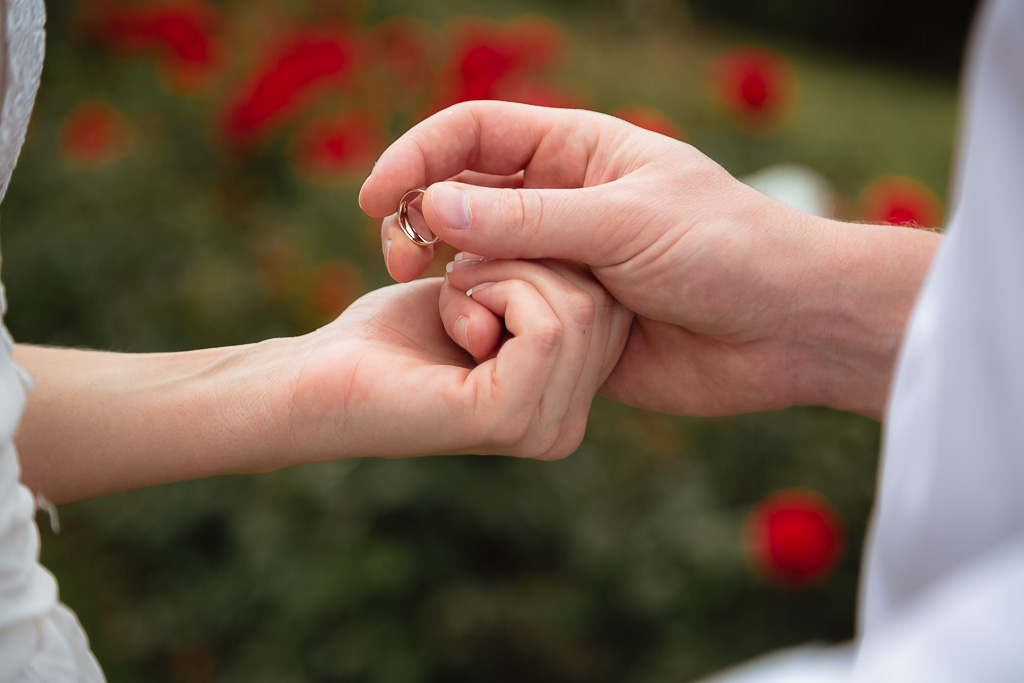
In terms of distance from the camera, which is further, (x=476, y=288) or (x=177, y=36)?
(x=177, y=36)

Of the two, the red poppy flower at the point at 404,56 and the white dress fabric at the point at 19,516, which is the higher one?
the red poppy flower at the point at 404,56

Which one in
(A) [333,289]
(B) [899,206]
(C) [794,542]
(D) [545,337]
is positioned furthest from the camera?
(B) [899,206]

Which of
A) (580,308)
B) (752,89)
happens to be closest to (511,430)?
(580,308)

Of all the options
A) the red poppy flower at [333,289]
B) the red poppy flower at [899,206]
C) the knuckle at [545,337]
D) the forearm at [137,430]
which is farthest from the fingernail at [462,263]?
the red poppy flower at [899,206]

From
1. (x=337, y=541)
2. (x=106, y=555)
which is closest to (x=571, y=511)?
(x=337, y=541)

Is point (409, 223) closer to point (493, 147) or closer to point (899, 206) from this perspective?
point (493, 147)

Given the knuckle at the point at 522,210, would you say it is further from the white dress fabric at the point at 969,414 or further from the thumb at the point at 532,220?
the white dress fabric at the point at 969,414
